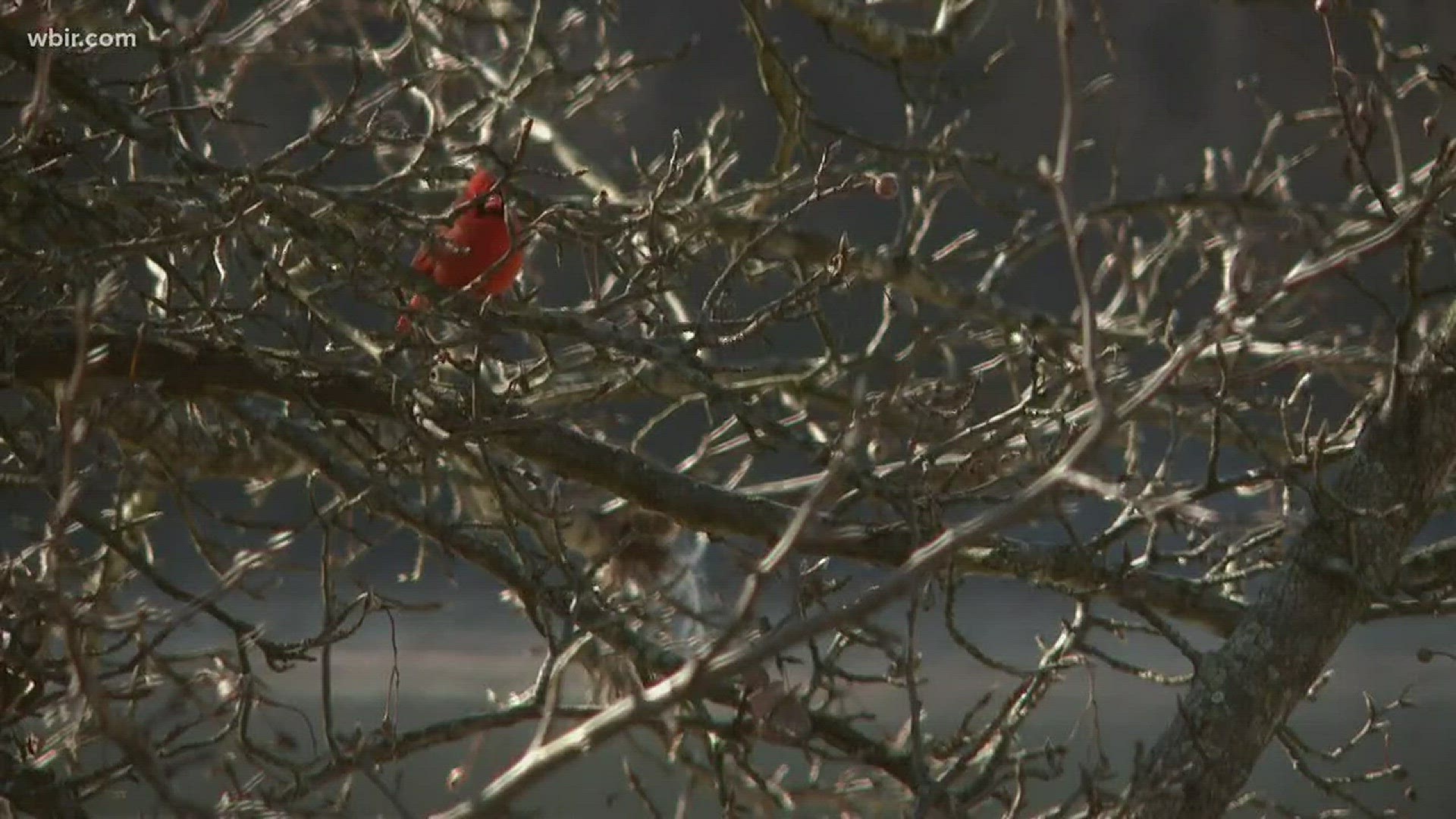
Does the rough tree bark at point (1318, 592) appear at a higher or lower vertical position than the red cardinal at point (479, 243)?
lower

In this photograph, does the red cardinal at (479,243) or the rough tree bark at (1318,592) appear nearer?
the rough tree bark at (1318,592)

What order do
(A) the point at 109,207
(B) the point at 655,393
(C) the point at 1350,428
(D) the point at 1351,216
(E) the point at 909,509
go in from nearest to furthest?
(E) the point at 909,509, (A) the point at 109,207, (D) the point at 1351,216, (B) the point at 655,393, (C) the point at 1350,428

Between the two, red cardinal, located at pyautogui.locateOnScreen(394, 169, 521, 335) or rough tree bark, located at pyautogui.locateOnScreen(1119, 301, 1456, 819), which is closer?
rough tree bark, located at pyautogui.locateOnScreen(1119, 301, 1456, 819)

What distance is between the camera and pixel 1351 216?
124 inches

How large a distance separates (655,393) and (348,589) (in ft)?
13.1

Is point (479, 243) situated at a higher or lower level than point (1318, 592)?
higher

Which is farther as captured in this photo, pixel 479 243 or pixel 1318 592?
pixel 479 243

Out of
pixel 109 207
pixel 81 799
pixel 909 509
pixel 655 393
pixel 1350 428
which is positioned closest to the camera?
pixel 909 509

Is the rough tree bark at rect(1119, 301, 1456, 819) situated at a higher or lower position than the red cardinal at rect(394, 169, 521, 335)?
lower

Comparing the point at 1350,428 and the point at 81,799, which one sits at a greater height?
the point at 1350,428

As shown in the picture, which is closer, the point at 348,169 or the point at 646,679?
the point at 646,679

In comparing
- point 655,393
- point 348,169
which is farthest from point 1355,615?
point 348,169

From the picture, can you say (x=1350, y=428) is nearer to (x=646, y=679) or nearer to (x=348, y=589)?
(x=646, y=679)

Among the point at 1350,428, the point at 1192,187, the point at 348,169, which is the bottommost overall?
the point at 1350,428
